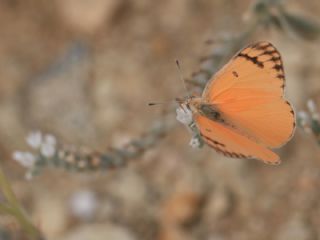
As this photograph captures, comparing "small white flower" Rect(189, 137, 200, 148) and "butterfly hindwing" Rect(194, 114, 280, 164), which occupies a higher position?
"small white flower" Rect(189, 137, 200, 148)

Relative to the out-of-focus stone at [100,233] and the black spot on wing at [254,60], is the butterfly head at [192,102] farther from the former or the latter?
the out-of-focus stone at [100,233]

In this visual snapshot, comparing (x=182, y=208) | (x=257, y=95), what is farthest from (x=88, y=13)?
(x=257, y=95)

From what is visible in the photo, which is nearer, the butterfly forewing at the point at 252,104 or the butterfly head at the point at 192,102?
the butterfly forewing at the point at 252,104

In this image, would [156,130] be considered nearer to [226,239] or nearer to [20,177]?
[226,239]

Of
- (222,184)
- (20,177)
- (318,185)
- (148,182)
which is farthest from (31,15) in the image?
(318,185)

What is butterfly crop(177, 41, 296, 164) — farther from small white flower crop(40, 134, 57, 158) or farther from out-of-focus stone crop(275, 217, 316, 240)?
out-of-focus stone crop(275, 217, 316, 240)

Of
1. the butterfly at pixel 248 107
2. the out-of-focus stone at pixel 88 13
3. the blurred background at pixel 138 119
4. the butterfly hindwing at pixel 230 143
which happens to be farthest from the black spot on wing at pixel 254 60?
the out-of-focus stone at pixel 88 13

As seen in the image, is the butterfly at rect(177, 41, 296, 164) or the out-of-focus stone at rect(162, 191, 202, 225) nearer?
the butterfly at rect(177, 41, 296, 164)

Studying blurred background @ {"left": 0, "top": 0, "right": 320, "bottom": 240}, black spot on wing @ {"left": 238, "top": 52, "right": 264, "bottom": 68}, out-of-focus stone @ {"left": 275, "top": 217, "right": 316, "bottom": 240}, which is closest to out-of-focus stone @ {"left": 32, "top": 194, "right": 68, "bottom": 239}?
blurred background @ {"left": 0, "top": 0, "right": 320, "bottom": 240}
